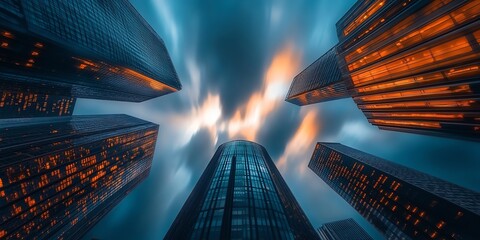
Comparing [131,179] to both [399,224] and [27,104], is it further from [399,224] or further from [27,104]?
[399,224]

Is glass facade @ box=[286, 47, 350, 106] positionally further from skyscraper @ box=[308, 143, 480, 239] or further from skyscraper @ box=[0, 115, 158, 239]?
skyscraper @ box=[0, 115, 158, 239]

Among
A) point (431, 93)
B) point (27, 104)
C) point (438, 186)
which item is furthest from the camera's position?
point (27, 104)

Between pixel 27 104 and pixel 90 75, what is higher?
pixel 90 75

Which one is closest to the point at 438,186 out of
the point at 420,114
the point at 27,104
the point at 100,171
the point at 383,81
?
the point at 420,114

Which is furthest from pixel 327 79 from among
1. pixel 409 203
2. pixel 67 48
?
pixel 67 48

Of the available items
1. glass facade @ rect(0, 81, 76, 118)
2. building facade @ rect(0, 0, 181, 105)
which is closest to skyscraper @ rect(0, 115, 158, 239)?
glass facade @ rect(0, 81, 76, 118)

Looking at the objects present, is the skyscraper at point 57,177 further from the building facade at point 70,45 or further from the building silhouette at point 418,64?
the building silhouette at point 418,64

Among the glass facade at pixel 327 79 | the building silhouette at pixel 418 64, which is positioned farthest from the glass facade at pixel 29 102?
the glass facade at pixel 327 79

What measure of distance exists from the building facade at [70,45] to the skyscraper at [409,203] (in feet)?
486

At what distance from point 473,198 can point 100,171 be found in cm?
19346

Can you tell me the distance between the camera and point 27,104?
451 feet

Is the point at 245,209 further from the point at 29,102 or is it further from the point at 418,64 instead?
the point at 29,102

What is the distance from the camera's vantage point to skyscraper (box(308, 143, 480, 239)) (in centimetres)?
7419

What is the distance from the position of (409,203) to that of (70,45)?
155796 millimetres
